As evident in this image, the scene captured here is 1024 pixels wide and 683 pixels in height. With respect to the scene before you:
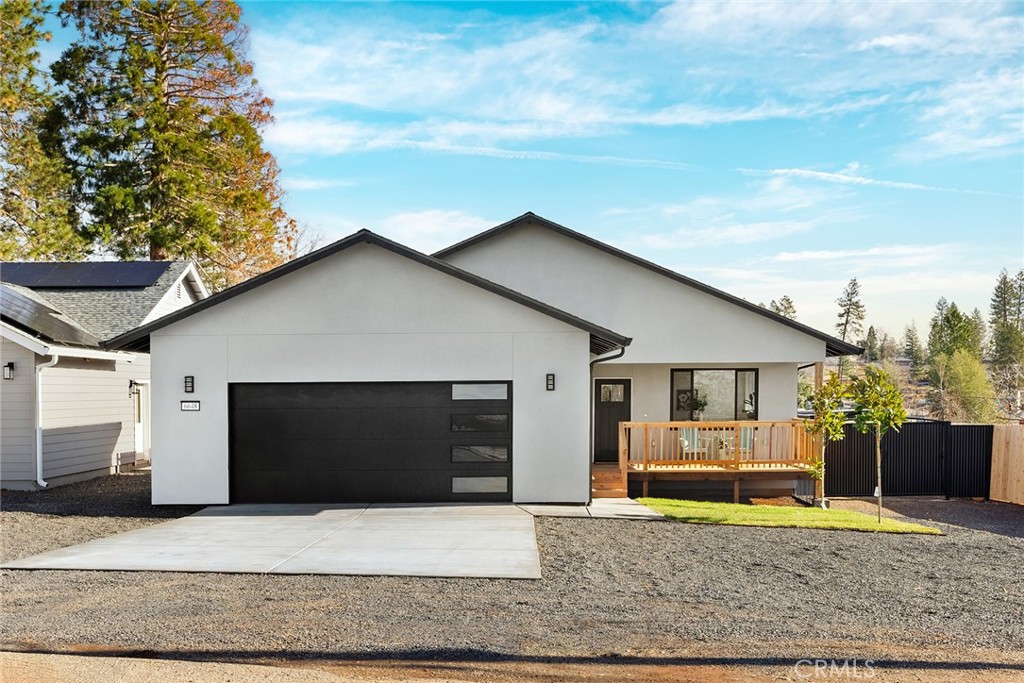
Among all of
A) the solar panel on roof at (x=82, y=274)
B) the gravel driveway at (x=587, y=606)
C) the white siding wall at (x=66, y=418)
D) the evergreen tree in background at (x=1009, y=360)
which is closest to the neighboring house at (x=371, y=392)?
the gravel driveway at (x=587, y=606)

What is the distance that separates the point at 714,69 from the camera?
15.3m

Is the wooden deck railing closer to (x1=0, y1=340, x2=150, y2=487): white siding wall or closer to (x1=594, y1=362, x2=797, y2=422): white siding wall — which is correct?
(x1=594, y1=362, x2=797, y2=422): white siding wall

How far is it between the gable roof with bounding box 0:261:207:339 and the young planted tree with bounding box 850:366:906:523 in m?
16.0

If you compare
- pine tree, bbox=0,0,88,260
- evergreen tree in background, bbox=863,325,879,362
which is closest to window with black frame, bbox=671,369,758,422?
pine tree, bbox=0,0,88,260

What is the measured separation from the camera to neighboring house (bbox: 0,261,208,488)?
15203mm

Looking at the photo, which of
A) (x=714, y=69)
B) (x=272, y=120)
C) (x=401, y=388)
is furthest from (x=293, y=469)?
(x=272, y=120)

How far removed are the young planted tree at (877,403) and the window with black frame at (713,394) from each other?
155 inches

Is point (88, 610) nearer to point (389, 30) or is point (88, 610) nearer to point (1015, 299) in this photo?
point (389, 30)

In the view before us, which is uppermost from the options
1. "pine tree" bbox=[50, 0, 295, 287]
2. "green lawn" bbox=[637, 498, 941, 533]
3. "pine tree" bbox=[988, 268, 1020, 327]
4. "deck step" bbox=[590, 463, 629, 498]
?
"pine tree" bbox=[50, 0, 295, 287]

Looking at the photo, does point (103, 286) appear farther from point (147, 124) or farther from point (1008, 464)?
point (1008, 464)

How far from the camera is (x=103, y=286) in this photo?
20.8m

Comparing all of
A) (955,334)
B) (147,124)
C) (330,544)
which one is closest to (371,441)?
(330,544)

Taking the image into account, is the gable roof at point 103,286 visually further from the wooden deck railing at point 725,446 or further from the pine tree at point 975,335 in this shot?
the pine tree at point 975,335

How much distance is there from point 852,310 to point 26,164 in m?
79.7
